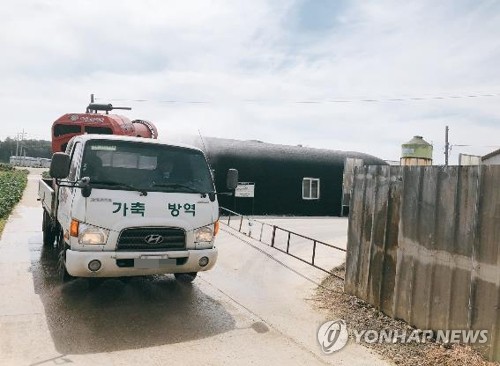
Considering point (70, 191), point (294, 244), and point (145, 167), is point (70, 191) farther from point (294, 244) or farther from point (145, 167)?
point (294, 244)

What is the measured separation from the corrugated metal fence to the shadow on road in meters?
2.51

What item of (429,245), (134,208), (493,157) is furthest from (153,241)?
(493,157)

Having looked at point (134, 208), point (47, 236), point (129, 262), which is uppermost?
point (134, 208)

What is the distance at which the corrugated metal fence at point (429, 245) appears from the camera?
4.85 m

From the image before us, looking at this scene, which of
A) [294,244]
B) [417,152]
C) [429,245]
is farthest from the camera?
[417,152]

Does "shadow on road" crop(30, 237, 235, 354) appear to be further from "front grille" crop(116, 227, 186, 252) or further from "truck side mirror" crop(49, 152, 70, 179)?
"truck side mirror" crop(49, 152, 70, 179)

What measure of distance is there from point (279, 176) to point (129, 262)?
15634 millimetres

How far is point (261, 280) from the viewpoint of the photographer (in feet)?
27.7

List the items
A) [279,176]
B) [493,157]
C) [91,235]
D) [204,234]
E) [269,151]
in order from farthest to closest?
[269,151] < [279,176] < [493,157] < [204,234] < [91,235]

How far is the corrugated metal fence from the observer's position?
15.9 feet

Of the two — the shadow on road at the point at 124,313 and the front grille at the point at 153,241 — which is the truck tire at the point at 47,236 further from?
the front grille at the point at 153,241

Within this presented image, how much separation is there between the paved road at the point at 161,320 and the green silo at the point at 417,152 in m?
15.3

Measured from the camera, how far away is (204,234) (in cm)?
625

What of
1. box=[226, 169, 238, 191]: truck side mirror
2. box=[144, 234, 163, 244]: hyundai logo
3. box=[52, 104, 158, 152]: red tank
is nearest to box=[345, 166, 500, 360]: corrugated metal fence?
box=[226, 169, 238, 191]: truck side mirror
